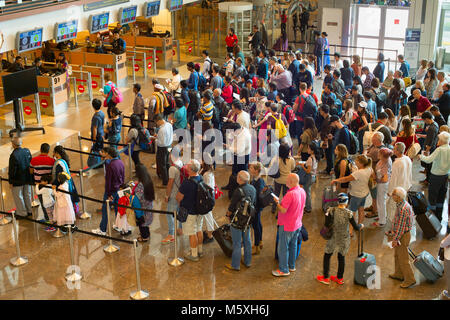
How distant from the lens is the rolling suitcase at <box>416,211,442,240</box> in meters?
9.12

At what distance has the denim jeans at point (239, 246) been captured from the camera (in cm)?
810

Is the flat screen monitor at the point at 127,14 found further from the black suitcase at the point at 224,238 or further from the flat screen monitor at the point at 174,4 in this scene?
the black suitcase at the point at 224,238

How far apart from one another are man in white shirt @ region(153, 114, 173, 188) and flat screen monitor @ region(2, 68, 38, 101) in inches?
185

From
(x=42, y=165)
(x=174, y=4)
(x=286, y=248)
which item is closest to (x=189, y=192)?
(x=286, y=248)

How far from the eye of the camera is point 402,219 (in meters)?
7.57

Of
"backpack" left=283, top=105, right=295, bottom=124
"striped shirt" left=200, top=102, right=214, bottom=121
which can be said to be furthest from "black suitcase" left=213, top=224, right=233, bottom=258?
"backpack" left=283, top=105, right=295, bottom=124

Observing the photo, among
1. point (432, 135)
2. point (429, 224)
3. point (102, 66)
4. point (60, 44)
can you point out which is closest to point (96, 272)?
point (429, 224)

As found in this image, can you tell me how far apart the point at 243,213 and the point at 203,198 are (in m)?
0.69

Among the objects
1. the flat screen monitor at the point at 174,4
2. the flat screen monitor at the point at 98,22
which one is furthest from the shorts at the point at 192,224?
the flat screen monitor at the point at 174,4

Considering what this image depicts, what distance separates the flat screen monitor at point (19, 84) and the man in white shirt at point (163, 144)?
185 inches

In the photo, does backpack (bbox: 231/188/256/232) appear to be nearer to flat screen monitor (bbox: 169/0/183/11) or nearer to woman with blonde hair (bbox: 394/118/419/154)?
woman with blonde hair (bbox: 394/118/419/154)

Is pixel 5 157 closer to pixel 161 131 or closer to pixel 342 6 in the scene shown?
pixel 161 131

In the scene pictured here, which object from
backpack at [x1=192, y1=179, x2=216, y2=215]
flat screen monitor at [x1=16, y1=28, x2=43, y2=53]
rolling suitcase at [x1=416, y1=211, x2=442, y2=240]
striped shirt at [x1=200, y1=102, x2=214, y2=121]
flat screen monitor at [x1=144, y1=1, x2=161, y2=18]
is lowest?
rolling suitcase at [x1=416, y1=211, x2=442, y2=240]

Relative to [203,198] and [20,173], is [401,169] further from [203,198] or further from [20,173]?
[20,173]
